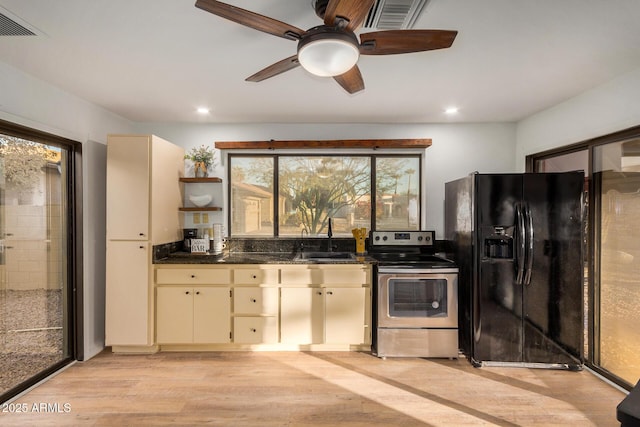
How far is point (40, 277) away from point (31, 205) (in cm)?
60

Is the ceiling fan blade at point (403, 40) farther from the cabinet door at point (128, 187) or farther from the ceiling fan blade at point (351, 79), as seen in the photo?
the cabinet door at point (128, 187)

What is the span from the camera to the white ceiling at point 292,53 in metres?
1.62

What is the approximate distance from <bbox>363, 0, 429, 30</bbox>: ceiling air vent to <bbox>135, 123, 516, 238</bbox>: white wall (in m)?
1.97

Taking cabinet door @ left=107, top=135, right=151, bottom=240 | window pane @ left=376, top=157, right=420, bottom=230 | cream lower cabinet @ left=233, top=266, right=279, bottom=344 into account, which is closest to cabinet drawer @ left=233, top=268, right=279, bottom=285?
cream lower cabinet @ left=233, top=266, right=279, bottom=344

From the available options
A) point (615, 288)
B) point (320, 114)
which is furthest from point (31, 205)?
point (615, 288)

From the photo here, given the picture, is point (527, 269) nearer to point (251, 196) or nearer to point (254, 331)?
point (254, 331)

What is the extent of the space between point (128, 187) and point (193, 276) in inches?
41.2

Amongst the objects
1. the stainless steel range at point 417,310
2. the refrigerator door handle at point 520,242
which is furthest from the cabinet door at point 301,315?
the refrigerator door handle at point 520,242

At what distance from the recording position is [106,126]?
10.6 ft

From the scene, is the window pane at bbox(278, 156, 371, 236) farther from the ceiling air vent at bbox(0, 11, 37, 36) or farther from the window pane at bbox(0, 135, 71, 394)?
the ceiling air vent at bbox(0, 11, 37, 36)

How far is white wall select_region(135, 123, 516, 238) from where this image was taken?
12.0ft

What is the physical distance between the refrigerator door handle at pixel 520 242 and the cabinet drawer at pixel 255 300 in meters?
2.21

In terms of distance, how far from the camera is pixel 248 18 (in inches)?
52.0

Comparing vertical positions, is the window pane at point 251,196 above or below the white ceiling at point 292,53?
below
